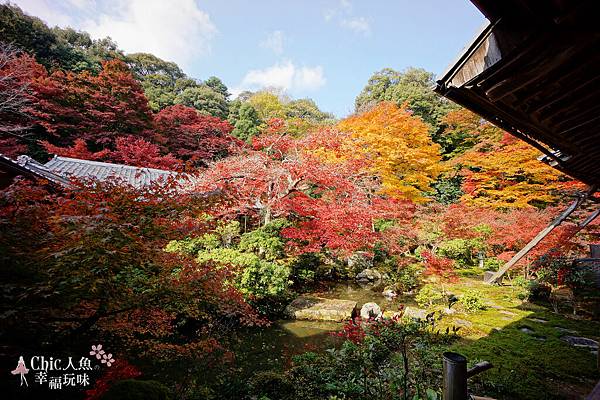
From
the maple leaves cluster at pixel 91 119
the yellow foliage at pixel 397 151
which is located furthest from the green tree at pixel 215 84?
the yellow foliage at pixel 397 151

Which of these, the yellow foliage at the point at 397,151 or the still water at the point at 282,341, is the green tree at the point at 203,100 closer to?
the yellow foliage at the point at 397,151

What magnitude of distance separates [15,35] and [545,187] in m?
28.0

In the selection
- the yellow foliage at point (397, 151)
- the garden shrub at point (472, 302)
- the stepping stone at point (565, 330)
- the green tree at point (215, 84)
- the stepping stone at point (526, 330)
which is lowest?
the stepping stone at point (526, 330)

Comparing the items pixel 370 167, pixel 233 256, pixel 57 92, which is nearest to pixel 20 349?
pixel 233 256

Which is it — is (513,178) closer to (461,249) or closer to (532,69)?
(461,249)

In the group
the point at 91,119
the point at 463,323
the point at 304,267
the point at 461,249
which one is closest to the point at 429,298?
the point at 463,323

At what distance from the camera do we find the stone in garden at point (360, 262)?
11.9 meters

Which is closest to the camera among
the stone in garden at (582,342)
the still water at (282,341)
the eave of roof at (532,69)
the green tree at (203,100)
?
the eave of roof at (532,69)

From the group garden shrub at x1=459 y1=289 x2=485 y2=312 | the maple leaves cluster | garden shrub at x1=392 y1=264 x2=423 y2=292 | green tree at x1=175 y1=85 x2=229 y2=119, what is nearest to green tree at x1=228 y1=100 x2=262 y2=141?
green tree at x1=175 y1=85 x2=229 y2=119

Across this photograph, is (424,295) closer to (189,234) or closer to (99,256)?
(189,234)

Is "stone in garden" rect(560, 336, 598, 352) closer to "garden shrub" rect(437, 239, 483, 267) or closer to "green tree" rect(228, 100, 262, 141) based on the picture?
"garden shrub" rect(437, 239, 483, 267)

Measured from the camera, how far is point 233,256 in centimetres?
734

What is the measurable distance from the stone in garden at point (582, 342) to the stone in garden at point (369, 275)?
6275 mm

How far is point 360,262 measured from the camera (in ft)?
39.5
